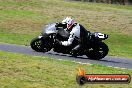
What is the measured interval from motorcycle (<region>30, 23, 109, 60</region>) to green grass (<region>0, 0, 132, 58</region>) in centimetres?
1324

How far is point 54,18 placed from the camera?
1641 inches

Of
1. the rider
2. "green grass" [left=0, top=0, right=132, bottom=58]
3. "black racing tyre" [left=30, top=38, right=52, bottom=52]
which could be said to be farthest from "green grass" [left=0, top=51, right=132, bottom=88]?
"green grass" [left=0, top=0, right=132, bottom=58]

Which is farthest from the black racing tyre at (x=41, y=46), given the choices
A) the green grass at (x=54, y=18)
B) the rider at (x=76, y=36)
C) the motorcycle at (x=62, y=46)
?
the green grass at (x=54, y=18)

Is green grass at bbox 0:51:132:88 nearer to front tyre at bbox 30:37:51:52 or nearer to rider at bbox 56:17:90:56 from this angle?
rider at bbox 56:17:90:56

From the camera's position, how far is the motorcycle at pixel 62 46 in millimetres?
18250

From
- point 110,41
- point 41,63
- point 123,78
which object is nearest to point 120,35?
point 110,41

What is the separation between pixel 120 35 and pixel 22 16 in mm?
9390

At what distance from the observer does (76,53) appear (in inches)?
716

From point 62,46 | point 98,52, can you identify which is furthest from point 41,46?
point 98,52

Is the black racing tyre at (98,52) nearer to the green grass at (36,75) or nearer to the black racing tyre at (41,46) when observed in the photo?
the black racing tyre at (41,46)

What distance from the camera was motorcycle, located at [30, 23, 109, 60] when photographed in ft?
59.9

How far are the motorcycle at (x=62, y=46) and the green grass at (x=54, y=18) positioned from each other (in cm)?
1324

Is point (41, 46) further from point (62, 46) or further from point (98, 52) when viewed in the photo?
point (98, 52)

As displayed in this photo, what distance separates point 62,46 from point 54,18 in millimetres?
23249
